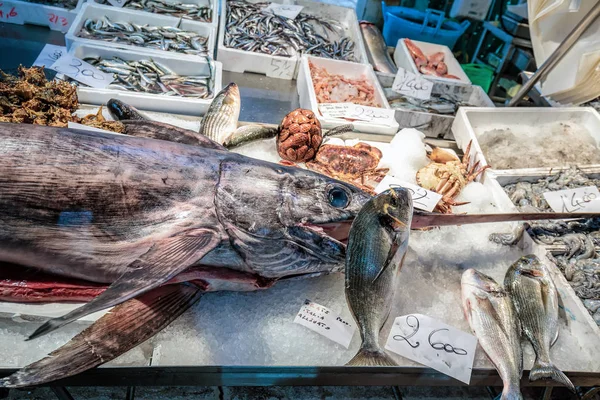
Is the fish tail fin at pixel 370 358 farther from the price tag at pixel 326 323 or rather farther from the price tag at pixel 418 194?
the price tag at pixel 418 194

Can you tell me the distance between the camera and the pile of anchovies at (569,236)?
2250mm

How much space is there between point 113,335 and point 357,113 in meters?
2.29

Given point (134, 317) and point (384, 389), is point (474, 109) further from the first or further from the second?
point (134, 317)

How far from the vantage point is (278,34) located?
4547mm

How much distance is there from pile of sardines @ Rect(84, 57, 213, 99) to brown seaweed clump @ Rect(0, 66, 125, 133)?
0.66 m

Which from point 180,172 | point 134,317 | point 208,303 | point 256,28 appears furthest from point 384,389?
point 256,28

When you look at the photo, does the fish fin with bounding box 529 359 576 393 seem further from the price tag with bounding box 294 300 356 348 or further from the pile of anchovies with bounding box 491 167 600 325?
the price tag with bounding box 294 300 356 348

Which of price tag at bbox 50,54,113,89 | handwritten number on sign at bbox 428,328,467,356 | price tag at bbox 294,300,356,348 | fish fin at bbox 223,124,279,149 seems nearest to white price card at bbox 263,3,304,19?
price tag at bbox 50,54,113,89

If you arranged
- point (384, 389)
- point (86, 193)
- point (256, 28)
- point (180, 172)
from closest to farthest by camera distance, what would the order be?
point (86, 193) → point (180, 172) → point (384, 389) → point (256, 28)

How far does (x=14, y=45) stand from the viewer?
365cm

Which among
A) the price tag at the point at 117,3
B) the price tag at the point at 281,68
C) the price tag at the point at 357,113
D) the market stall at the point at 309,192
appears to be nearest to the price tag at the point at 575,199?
the market stall at the point at 309,192

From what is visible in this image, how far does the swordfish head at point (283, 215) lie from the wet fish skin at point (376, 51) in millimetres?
3046

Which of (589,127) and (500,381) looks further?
(589,127)

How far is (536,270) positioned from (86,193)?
211cm
